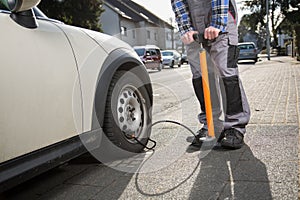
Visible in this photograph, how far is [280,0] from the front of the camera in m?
49.8

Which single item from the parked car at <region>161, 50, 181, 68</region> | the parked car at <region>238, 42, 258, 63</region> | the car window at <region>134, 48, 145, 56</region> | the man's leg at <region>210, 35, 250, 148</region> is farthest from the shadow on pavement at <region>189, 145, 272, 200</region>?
the parked car at <region>161, 50, 181, 68</region>

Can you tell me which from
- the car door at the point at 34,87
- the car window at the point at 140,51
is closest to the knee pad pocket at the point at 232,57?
the car door at the point at 34,87

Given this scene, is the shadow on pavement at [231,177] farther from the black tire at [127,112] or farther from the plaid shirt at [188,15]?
the plaid shirt at [188,15]

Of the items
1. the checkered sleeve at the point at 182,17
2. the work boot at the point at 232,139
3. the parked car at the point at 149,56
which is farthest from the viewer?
the parked car at the point at 149,56

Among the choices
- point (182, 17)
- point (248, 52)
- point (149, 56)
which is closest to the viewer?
point (182, 17)

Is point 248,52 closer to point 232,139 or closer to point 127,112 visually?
point 232,139

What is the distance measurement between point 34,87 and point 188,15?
1.84m

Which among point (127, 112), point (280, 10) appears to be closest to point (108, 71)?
point (127, 112)

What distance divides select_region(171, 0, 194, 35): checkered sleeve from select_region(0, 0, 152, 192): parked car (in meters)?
0.60

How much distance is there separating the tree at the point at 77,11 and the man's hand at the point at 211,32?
22019 millimetres

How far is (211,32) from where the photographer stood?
291cm

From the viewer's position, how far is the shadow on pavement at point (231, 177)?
6.94 feet

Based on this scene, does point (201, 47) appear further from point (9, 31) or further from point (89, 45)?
point (9, 31)

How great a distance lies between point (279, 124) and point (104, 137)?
2130mm
